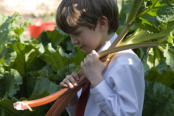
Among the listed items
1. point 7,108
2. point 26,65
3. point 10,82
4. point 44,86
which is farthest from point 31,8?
point 7,108

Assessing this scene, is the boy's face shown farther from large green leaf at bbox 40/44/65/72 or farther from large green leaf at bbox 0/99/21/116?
large green leaf at bbox 40/44/65/72

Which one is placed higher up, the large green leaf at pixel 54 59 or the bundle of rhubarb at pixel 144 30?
the bundle of rhubarb at pixel 144 30

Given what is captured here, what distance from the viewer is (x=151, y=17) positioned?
1885 mm

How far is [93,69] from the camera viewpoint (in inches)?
70.0

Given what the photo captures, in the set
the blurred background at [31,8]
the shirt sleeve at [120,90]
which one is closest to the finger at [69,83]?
the shirt sleeve at [120,90]

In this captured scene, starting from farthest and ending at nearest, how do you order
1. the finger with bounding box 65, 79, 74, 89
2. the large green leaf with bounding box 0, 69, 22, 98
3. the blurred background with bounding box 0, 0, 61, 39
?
the blurred background with bounding box 0, 0, 61, 39 → the large green leaf with bounding box 0, 69, 22, 98 → the finger with bounding box 65, 79, 74, 89

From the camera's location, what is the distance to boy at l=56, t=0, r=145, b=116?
5.65ft

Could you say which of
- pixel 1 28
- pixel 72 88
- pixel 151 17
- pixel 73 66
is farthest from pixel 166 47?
pixel 1 28

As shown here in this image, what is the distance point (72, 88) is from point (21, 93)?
3.13ft

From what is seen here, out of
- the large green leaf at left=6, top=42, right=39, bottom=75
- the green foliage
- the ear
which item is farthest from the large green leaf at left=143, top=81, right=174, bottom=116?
the large green leaf at left=6, top=42, right=39, bottom=75

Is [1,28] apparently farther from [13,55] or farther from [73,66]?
[73,66]

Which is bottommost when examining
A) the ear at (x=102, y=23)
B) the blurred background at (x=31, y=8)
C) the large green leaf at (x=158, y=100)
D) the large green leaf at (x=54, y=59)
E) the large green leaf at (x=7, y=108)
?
the blurred background at (x=31, y=8)

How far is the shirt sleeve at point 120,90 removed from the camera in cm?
171

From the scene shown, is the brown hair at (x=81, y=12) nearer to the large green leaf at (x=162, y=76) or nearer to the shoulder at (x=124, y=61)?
the shoulder at (x=124, y=61)
